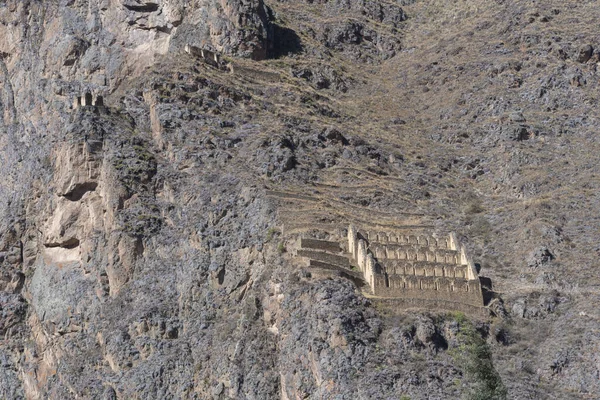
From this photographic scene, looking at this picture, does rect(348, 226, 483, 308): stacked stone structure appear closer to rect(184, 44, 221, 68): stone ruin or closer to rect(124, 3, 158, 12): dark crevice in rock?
rect(184, 44, 221, 68): stone ruin

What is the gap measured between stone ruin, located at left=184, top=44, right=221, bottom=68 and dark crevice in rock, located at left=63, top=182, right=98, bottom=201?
1635 cm

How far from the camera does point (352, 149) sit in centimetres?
8894

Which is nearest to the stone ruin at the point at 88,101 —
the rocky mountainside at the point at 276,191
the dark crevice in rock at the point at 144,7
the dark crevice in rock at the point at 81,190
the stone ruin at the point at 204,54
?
the rocky mountainside at the point at 276,191

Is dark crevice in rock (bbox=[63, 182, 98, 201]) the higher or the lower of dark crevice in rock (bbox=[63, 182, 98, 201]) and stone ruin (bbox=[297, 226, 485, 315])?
the higher

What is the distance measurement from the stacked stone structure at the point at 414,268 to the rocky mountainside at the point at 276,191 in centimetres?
152

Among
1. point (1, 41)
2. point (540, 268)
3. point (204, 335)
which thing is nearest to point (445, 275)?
A: point (540, 268)

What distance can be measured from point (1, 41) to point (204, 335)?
40050 mm

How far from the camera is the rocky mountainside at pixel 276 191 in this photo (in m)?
67.4

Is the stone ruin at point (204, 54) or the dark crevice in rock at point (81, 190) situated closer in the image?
the dark crevice in rock at point (81, 190)

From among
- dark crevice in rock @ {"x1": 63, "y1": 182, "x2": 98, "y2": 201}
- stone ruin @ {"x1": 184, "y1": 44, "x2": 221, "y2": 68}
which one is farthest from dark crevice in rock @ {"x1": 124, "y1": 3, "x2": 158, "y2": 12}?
dark crevice in rock @ {"x1": 63, "y1": 182, "x2": 98, "y2": 201}

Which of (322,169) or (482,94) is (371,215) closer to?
(322,169)

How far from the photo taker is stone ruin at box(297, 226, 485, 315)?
69.8 meters

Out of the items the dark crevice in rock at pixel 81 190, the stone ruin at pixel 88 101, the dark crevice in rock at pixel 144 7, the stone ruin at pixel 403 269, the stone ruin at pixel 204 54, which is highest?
the dark crevice in rock at pixel 144 7

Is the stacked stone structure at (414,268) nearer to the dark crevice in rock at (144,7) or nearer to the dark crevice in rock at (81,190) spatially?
the dark crevice in rock at (81,190)
